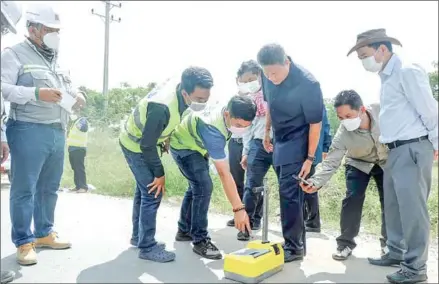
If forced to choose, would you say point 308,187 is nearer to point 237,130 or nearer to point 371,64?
point 237,130

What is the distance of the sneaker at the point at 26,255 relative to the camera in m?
1.52

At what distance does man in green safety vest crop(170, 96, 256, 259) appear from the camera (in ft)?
5.39

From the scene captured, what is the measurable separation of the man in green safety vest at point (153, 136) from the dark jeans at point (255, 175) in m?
0.42

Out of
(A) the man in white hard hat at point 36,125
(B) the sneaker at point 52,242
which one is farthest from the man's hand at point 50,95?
(B) the sneaker at point 52,242

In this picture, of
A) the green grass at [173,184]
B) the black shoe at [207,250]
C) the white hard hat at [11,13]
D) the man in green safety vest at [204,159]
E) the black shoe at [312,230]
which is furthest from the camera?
the black shoe at [312,230]

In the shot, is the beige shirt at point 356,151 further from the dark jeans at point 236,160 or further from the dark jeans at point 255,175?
the dark jeans at point 236,160

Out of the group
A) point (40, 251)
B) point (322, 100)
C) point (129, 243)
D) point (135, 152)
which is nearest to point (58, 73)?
point (135, 152)

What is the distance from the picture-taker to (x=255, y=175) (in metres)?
1.99

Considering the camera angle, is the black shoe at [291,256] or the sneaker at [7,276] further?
the black shoe at [291,256]

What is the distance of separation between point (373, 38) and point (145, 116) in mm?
1019

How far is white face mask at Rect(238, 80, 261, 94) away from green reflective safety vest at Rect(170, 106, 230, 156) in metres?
0.13

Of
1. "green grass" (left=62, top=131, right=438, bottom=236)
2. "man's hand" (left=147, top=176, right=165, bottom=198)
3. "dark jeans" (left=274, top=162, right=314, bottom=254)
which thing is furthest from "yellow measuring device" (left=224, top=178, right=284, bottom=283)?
"man's hand" (left=147, top=176, right=165, bottom=198)

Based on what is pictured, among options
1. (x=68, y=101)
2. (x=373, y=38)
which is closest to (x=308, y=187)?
(x=373, y=38)

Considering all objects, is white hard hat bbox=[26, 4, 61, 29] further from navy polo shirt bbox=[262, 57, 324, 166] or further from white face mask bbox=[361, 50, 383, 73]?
white face mask bbox=[361, 50, 383, 73]
